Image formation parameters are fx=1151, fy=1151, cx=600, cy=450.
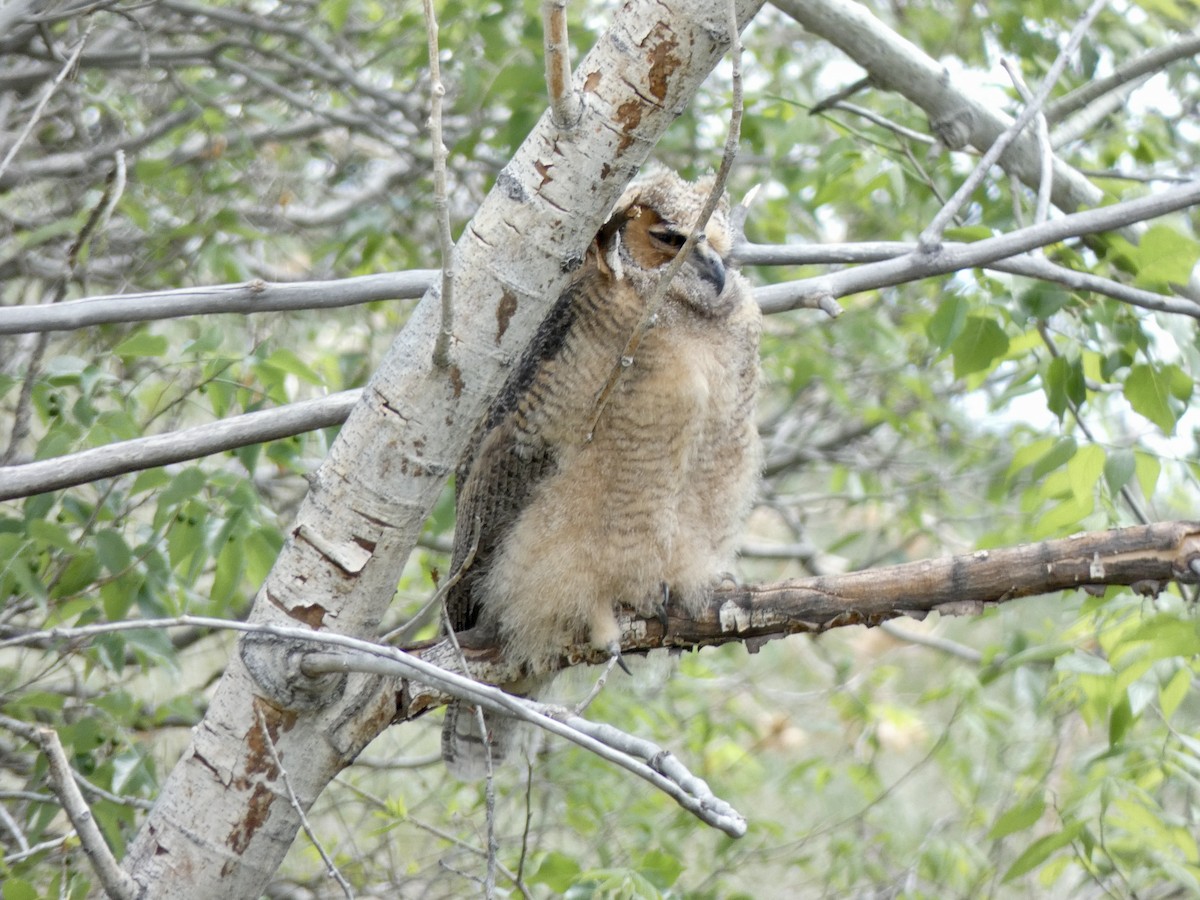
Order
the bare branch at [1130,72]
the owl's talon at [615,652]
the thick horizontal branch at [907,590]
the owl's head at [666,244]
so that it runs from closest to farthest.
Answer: the thick horizontal branch at [907,590], the owl's talon at [615,652], the owl's head at [666,244], the bare branch at [1130,72]

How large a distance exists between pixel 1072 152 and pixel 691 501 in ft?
8.96

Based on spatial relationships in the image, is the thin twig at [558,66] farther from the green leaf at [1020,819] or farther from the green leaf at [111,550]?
the green leaf at [1020,819]

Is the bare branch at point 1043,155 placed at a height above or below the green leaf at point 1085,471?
above

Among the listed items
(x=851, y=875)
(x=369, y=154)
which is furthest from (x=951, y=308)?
(x=369, y=154)

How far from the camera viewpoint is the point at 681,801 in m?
1.38

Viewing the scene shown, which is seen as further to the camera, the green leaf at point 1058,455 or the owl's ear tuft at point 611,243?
the owl's ear tuft at point 611,243

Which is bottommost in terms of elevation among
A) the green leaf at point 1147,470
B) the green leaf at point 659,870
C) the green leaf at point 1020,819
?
the green leaf at point 659,870

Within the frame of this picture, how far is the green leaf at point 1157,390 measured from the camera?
8.09 feet

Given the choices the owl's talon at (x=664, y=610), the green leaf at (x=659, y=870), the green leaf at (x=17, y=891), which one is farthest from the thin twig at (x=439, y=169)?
the green leaf at (x=659, y=870)

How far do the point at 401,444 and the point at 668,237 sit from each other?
118 cm

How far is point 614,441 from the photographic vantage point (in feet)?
8.64

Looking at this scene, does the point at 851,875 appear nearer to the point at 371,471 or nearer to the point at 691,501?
the point at 691,501

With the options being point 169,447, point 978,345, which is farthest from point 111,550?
point 978,345

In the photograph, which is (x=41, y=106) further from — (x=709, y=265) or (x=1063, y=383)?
(x=1063, y=383)
